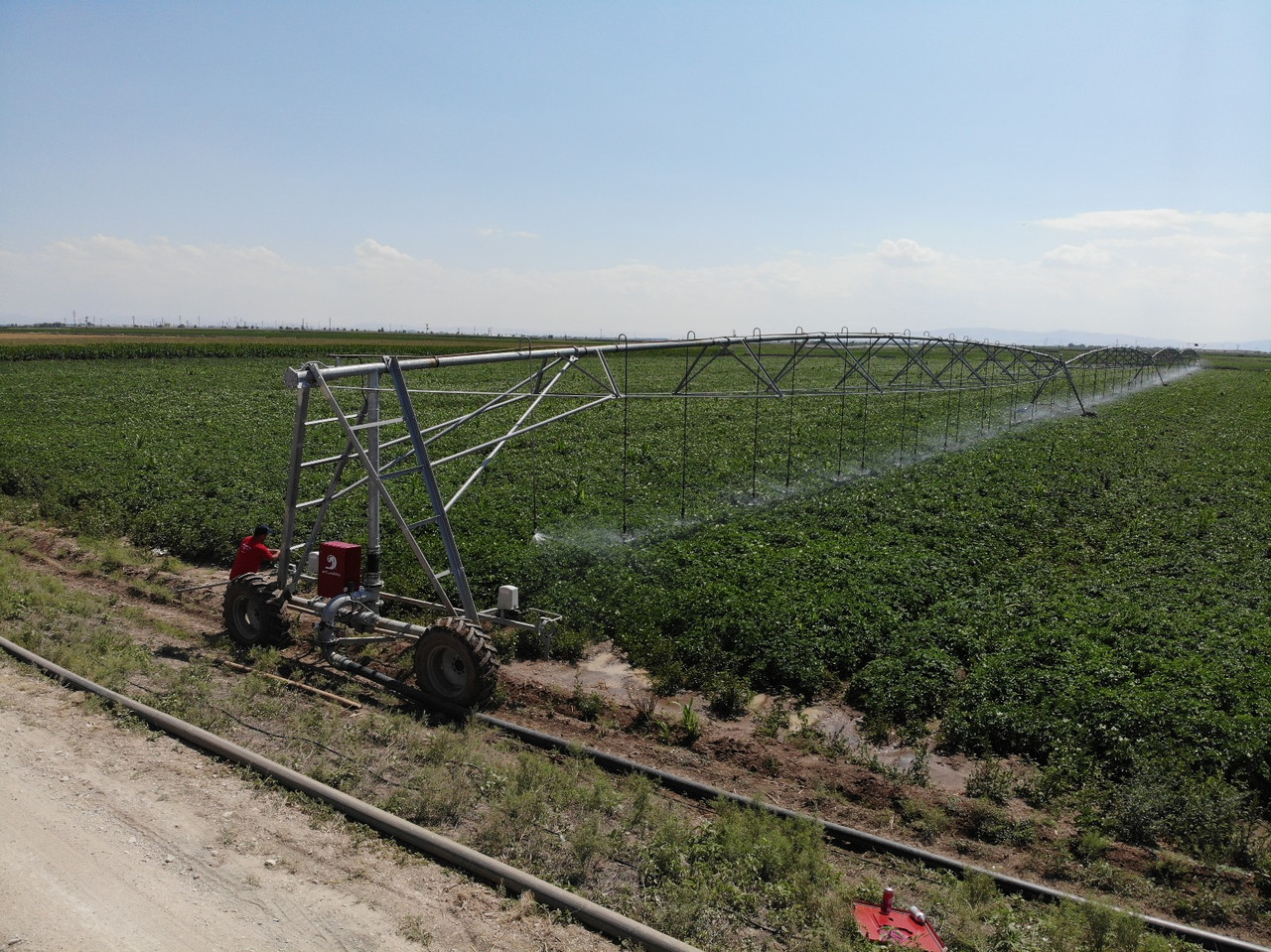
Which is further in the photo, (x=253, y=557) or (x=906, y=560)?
(x=906, y=560)

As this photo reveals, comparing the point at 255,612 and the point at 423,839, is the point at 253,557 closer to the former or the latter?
the point at 255,612

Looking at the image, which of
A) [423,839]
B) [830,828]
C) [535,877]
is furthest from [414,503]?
[830,828]

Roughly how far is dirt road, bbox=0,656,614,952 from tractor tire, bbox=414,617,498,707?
246 centimetres

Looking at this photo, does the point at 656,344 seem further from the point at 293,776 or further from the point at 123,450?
the point at 123,450

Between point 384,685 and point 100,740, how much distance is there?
9.52 feet

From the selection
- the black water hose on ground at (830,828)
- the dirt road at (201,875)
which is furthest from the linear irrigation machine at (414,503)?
the dirt road at (201,875)

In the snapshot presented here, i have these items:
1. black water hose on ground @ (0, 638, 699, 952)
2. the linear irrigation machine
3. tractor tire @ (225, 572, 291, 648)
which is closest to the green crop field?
the linear irrigation machine

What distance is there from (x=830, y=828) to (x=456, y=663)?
15.0 feet

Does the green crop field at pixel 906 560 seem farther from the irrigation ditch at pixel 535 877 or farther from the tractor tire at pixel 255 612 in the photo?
the tractor tire at pixel 255 612

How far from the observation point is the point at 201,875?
6.21 metres

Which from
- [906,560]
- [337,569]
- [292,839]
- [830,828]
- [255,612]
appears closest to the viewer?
[292,839]

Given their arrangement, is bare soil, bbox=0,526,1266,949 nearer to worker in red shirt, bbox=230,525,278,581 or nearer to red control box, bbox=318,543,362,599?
red control box, bbox=318,543,362,599

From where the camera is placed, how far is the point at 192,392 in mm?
42469

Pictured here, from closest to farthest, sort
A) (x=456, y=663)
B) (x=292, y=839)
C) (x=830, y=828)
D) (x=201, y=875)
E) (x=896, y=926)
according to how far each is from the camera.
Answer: (x=896, y=926) < (x=201, y=875) < (x=292, y=839) < (x=830, y=828) < (x=456, y=663)
